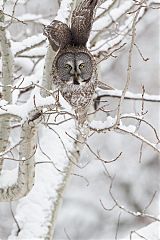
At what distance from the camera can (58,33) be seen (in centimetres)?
480

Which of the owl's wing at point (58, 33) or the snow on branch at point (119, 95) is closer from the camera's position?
the owl's wing at point (58, 33)

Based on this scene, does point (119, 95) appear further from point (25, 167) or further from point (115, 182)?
point (115, 182)

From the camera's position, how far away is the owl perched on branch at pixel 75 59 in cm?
479

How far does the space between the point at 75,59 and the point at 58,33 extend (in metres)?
0.24

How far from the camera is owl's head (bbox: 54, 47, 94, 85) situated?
498cm

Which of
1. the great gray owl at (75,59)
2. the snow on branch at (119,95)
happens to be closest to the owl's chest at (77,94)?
the great gray owl at (75,59)

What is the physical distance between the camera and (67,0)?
16.9ft

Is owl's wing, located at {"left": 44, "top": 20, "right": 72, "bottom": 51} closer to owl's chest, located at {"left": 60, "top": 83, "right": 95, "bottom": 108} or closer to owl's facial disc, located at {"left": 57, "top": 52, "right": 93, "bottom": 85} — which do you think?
owl's facial disc, located at {"left": 57, "top": 52, "right": 93, "bottom": 85}

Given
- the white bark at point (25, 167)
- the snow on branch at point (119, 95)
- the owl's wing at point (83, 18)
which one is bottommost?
the white bark at point (25, 167)

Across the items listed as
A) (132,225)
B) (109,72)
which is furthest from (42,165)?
(109,72)

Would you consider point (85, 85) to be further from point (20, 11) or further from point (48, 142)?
point (20, 11)

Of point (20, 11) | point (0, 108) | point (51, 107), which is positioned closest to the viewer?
point (51, 107)

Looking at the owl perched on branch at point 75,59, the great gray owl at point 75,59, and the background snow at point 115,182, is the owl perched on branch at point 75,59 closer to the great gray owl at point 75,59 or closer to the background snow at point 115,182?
the great gray owl at point 75,59

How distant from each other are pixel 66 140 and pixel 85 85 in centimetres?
131
